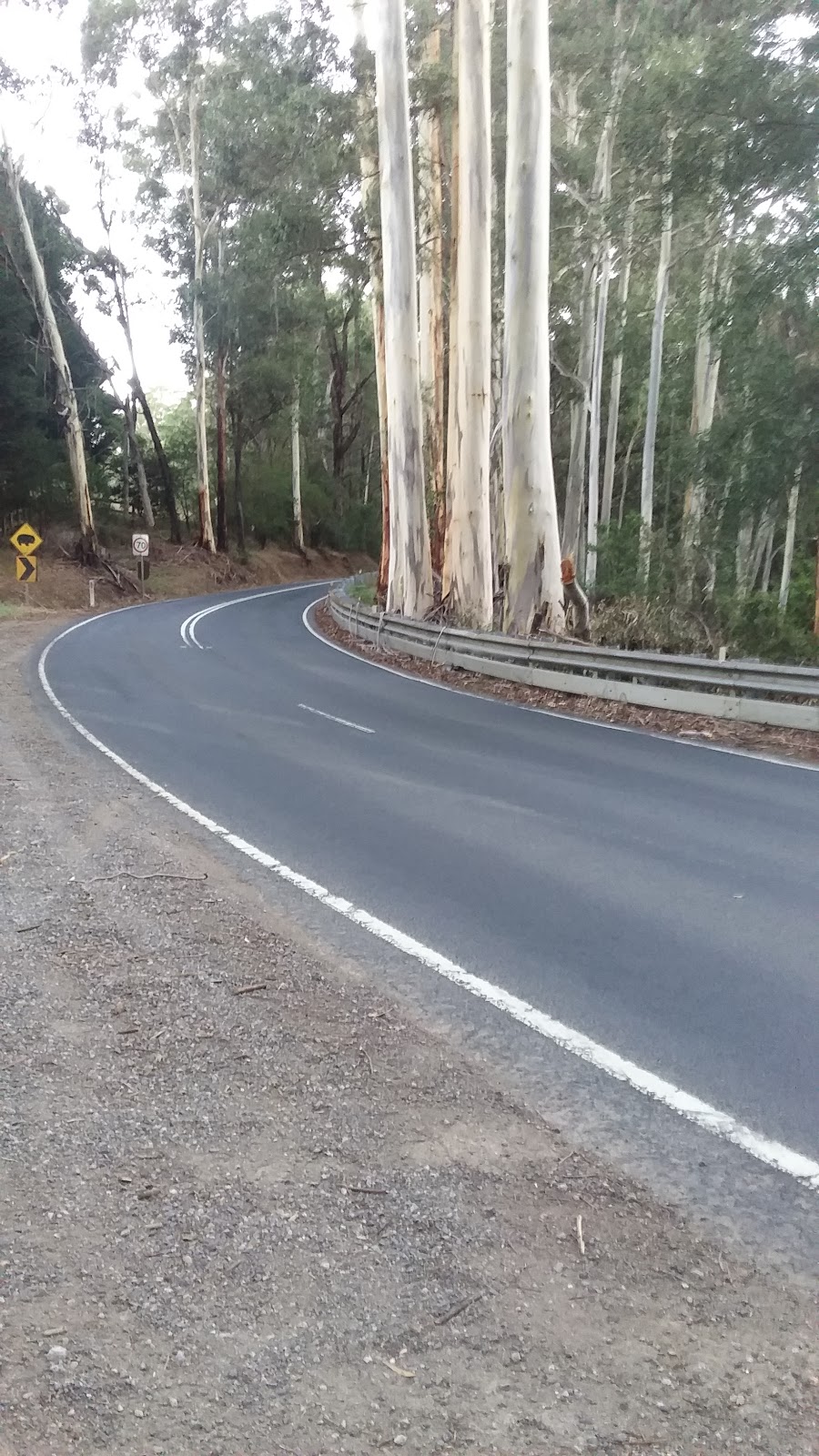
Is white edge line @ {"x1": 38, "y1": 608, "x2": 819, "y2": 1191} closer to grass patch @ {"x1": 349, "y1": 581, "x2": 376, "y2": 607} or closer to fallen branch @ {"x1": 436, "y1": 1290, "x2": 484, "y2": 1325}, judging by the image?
fallen branch @ {"x1": 436, "y1": 1290, "x2": 484, "y2": 1325}

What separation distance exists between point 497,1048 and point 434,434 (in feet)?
91.0

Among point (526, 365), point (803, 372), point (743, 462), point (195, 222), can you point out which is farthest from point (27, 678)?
point (195, 222)

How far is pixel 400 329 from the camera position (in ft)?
75.6

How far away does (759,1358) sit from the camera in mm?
2941

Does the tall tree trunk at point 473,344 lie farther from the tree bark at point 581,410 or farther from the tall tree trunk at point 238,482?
the tall tree trunk at point 238,482

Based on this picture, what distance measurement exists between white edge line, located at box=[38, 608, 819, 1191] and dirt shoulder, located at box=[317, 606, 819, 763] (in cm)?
663

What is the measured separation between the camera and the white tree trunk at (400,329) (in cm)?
2156

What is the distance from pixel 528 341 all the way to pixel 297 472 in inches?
1356

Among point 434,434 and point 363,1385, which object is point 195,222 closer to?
point 434,434

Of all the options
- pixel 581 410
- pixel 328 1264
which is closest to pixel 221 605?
pixel 581 410

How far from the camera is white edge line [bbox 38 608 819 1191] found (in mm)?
3951

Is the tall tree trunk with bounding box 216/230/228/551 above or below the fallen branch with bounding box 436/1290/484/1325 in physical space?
above

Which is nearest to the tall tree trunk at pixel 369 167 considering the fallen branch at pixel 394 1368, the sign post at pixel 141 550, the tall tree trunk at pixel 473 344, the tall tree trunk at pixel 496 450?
the tall tree trunk at pixel 496 450

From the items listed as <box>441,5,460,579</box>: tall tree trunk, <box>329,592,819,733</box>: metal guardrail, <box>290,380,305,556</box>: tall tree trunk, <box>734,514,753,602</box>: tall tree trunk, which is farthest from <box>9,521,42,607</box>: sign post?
<box>290,380,305,556</box>: tall tree trunk
